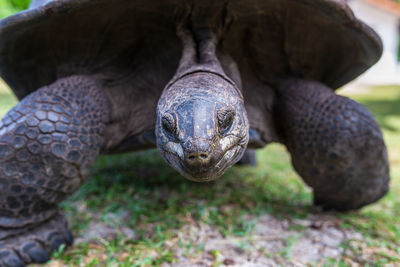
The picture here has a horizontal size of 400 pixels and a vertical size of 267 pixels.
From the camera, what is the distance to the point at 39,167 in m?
1.71

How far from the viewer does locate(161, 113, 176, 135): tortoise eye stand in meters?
1.29

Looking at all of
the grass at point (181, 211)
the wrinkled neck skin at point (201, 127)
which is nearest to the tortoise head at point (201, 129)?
the wrinkled neck skin at point (201, 127)

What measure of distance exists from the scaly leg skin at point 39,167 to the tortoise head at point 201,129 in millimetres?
586

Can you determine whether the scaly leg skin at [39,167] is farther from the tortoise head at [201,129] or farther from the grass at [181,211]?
the tortoise head at [201,129]

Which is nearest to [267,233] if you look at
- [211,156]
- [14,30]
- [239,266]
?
[239,266]

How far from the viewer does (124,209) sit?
8.04 ft

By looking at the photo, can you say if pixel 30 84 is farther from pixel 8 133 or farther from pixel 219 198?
pixel 219 198

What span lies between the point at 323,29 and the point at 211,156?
4.97 feet

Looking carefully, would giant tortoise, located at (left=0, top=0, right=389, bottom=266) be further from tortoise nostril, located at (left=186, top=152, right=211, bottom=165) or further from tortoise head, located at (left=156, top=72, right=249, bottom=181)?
tortoise nostril, located at (left=186, top=152, right=211, bottom=165)

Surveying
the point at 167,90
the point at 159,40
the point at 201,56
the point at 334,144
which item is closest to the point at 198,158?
the point at 167,90

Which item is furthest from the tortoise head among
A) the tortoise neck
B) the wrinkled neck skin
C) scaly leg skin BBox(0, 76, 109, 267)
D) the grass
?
the grass

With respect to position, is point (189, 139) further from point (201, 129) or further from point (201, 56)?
point (201, 56)

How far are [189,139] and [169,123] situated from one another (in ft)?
0.48

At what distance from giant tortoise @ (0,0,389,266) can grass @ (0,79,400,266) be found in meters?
0.22
